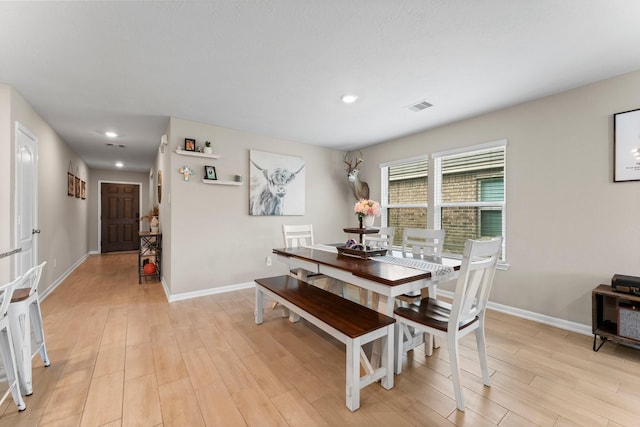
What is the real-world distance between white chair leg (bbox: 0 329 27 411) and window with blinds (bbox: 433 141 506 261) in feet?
13.9

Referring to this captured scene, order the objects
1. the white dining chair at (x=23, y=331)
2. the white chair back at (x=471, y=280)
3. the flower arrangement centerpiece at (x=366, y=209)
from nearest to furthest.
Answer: the white chair back at (x=471, y=280), the white dining chair at (x=23, y=331), the flower arrangement centerpiece at (x=366, y=209)

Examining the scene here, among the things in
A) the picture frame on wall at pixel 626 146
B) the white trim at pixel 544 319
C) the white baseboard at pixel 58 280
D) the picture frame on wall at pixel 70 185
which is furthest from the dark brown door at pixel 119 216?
the picture frame on wall at pixel 626 146

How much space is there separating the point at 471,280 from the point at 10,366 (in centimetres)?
280

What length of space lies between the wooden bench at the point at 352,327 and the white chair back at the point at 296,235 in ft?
3.34

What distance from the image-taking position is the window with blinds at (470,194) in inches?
129

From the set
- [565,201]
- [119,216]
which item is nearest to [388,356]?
[565,201]

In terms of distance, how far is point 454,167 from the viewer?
3723mm

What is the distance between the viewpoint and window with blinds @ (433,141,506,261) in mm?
3289

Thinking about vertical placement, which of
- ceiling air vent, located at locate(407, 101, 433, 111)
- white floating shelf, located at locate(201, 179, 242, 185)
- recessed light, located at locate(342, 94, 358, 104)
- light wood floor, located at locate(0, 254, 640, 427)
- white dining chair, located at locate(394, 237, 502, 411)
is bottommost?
light wood floor, located at locate(0, 254, 640, 427)

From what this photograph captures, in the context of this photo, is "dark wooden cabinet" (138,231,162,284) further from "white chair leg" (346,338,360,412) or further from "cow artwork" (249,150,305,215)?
"white chair leg" (346,338,360,412)

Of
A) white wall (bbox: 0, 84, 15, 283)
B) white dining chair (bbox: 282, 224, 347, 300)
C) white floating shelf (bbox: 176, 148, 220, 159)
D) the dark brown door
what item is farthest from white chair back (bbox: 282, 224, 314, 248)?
the dark brown door

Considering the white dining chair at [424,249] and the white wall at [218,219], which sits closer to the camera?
the white dining chair at [424,249]

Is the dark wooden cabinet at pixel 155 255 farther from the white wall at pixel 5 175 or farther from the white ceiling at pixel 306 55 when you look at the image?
the white ceiling at pixel 306 55

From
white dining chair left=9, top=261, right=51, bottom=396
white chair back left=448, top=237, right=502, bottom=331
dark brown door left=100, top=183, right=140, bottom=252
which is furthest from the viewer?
dark brown door left=100, top=183, right=140, bottom=252
